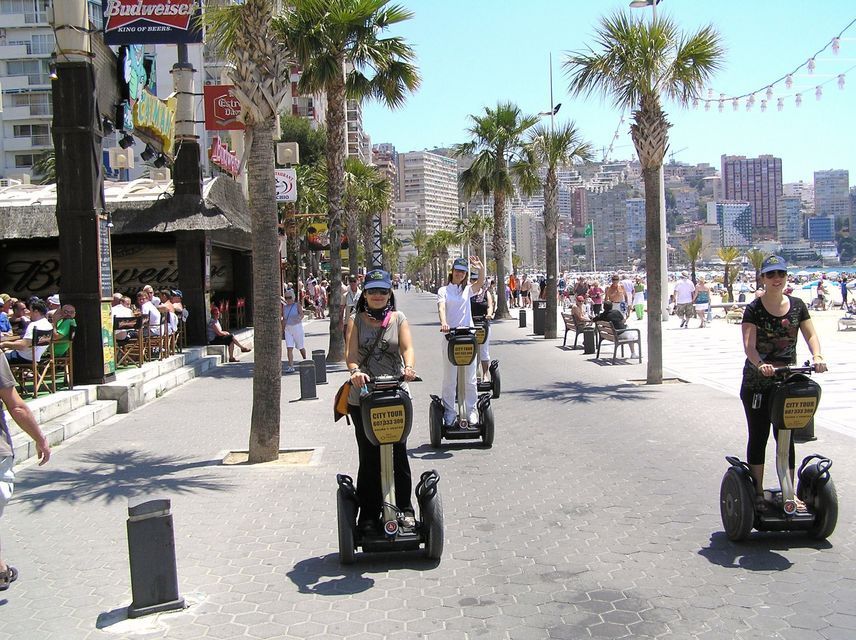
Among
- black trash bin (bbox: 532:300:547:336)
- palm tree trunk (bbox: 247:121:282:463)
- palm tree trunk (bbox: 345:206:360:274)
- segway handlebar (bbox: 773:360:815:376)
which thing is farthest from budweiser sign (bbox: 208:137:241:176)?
segway handlebar (bbox: 773:360:815:376)

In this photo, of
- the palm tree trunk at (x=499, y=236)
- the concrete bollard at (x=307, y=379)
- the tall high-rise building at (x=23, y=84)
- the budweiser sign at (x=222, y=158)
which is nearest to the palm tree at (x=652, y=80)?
the concrete bollard at (x=307, y=379)

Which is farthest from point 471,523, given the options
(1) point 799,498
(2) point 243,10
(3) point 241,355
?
(3) point 241,355

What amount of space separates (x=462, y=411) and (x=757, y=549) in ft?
13.3

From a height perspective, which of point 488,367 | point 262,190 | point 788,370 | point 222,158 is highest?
point 222,158

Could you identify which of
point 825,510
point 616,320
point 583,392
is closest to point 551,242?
point 616,320

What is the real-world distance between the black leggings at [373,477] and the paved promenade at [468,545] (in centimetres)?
34

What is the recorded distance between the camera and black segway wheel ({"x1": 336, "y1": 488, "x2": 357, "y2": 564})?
5.34 meters

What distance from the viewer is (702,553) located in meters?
5.49

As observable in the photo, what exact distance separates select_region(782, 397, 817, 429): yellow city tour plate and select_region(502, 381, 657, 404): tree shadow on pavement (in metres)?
6.79

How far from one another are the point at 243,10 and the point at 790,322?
21.6ft

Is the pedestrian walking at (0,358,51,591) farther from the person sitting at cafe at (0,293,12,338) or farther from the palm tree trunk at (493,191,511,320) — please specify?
the palm tree trunk at (493,191,511,320)

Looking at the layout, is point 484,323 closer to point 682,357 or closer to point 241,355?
point 682,357

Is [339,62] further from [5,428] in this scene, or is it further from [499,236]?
[499,236]

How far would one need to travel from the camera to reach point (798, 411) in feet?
17.4
